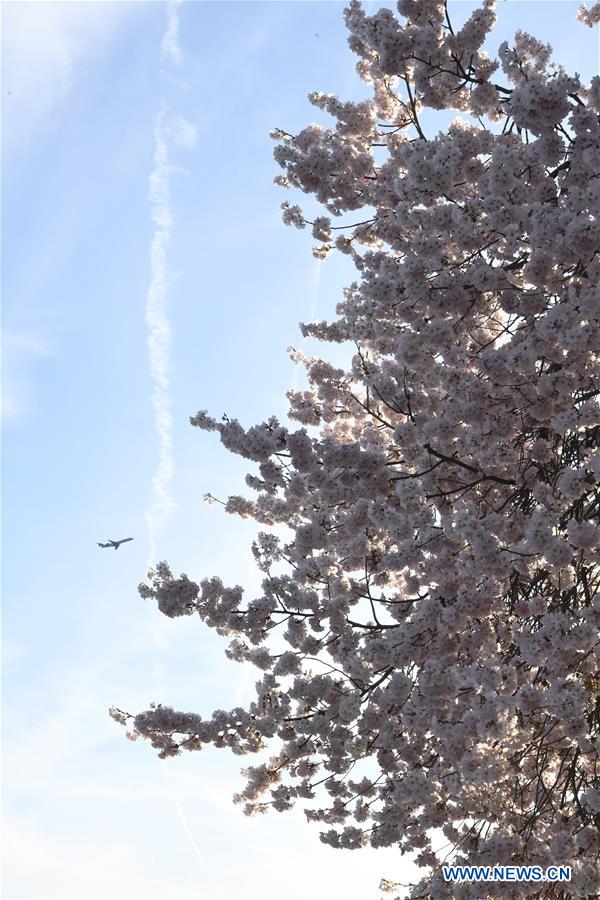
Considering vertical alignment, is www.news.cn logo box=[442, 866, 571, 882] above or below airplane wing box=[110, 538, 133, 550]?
below

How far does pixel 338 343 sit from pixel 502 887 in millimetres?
7103

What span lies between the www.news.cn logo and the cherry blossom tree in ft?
0.29

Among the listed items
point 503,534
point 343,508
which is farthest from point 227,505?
point 503,534


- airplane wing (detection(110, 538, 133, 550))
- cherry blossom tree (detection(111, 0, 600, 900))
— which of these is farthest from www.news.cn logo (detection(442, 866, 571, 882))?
airplane wing (detection(110, 538, 133, 550))

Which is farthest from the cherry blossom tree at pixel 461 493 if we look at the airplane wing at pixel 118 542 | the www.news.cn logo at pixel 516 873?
the airplane wing at pixel 118 542

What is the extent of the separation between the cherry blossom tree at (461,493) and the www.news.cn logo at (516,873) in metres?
0.09

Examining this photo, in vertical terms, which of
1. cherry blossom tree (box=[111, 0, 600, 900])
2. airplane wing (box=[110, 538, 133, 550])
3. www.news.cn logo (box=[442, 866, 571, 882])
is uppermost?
airplane wing (box=[110, 538, 133, 550])

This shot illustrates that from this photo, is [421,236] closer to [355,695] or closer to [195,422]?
[195,422]

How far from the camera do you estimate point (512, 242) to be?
264 inches

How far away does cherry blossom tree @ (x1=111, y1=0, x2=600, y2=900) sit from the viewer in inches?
Result: 259

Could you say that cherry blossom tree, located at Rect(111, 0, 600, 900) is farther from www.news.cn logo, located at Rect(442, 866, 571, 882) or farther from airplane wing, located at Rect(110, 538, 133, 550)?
airplane wing, located at Rect(110, 538, 133, 550)

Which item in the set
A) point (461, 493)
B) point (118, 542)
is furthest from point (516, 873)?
point (118, 542)

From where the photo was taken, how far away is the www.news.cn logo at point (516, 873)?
23.4 ft

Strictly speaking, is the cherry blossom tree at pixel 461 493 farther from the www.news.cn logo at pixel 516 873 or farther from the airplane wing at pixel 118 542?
the airplane wing at pixel 118 542
